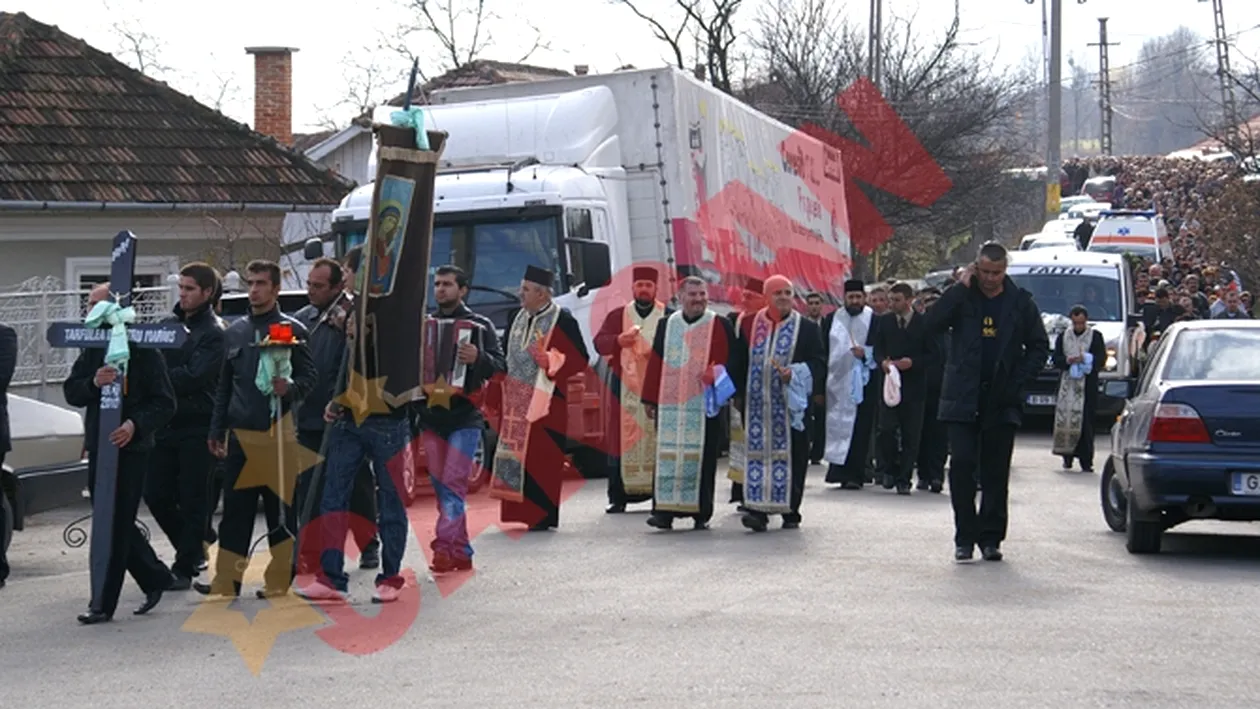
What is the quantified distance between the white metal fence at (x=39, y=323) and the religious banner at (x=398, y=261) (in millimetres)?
9965

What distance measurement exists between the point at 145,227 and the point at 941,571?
15777mm

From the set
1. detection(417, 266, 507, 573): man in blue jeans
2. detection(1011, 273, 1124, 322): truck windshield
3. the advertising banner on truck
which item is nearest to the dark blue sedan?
detection(417, 266, 507, 573): man in blue jeans

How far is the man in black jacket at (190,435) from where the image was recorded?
10.9 m

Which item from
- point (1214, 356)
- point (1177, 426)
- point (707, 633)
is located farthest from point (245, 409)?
point (1214, 356)

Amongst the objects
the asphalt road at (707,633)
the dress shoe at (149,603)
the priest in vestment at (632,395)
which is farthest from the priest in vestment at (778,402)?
the dress shoe at (149,603)

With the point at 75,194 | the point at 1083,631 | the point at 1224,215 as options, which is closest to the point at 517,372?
the point at 1083,631

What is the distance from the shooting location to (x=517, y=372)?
45.0ft

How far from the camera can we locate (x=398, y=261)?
10242 millimetres

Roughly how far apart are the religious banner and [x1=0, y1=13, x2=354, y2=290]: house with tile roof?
13.2 m

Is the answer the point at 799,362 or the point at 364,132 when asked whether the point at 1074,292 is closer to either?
the point at 799,362

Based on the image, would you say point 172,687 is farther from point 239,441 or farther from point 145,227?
point 145,227

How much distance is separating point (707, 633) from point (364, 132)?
1356 inches

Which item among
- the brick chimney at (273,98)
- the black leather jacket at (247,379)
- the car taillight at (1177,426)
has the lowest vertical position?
the car taillight at (1177,426)

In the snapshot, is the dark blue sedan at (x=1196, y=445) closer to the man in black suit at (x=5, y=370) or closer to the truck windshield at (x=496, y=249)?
the truck windshield at (x=496, y=249)
